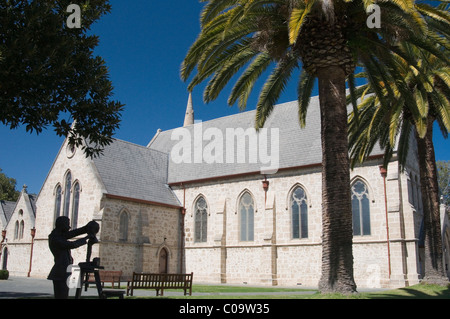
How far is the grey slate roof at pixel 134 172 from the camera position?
2997cm

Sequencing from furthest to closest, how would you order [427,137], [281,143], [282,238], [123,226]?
1. [281,143]
2. [123,226]
3. [282,238]
4. [427,137]

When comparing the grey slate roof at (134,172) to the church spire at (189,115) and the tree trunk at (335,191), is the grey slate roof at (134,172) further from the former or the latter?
the tree trunk at (335,191)

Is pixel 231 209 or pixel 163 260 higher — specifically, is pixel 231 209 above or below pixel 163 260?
above

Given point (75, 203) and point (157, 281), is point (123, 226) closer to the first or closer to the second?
point (75, 203)

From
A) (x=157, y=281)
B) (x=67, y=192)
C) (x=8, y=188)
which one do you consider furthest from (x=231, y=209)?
(x=8, y=188)

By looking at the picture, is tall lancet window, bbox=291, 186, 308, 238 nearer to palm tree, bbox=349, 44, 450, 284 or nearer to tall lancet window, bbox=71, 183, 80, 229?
palm tree, bbox=349, 44, 450, 284

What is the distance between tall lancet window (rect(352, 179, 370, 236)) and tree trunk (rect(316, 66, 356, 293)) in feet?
44.9

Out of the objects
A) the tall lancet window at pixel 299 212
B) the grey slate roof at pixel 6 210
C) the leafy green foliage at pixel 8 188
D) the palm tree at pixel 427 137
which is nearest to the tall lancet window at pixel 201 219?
the tall lancet window at pixel 299 212

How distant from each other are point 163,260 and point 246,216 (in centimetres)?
669

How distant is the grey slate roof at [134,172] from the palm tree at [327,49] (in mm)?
15638

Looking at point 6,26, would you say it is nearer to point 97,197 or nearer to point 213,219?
point 97,197

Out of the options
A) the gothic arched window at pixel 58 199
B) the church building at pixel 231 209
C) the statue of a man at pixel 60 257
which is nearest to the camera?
the statue of a man at pixel 60 257

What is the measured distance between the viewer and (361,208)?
86.0ft

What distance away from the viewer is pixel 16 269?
34.6 m
